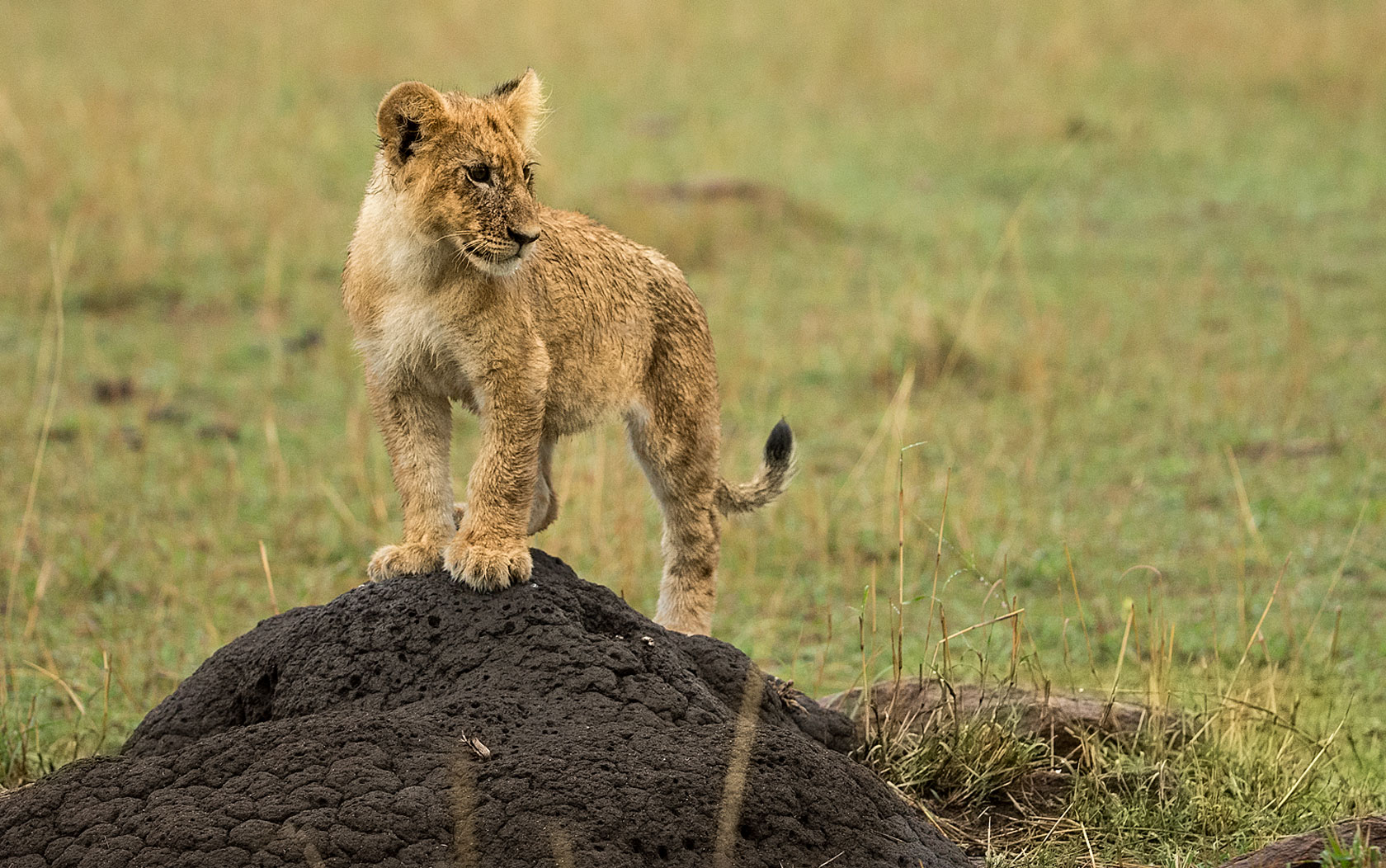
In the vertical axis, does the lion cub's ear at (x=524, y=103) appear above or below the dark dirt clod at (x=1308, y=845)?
above

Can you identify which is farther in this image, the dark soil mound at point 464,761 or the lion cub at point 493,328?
the lion cub at point 493,328

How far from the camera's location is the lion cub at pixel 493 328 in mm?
4242

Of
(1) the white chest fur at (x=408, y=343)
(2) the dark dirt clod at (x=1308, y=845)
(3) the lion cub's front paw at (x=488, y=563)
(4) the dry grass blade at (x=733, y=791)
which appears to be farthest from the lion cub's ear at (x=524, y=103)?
(2) the dark dirt clod at (x=1308, y=845)

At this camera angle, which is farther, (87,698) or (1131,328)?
(1131,328)

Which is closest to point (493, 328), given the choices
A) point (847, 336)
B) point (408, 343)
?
point (408, 343)

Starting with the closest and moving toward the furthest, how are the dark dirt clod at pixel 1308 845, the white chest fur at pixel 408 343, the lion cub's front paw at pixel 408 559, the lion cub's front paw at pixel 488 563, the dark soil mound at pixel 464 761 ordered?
the dark soil mound at pixel 464 761, the dark dirt clod at pixel 1308 845, the white chest fur at pixel 408 343, the lion cub's front paw at pixel 488 563, the lion cub's front paw at pixel 408 559

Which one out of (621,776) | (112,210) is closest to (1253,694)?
(621,776)

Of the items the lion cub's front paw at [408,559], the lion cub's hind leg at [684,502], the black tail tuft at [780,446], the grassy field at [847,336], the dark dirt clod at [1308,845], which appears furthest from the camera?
the grassy field at [847,336]

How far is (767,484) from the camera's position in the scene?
5738 mm

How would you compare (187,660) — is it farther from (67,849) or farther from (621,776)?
(621,776)

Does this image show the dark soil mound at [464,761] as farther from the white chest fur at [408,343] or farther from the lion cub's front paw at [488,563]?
the white chest fur at [408,343]

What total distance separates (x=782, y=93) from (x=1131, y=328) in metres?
7.98

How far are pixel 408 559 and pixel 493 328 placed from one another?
0.77 meters

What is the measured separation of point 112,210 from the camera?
45.1ft
